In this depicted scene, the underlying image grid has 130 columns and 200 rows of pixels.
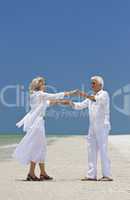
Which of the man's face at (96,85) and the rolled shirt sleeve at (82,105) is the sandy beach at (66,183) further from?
the man's face at (96,85)

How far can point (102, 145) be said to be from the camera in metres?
9.42

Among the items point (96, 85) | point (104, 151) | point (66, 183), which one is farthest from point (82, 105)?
point (66, 183)

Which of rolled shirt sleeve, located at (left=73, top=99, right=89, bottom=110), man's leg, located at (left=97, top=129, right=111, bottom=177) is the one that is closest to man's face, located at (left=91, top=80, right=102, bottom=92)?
rolled shirt sleeve, located at (left=73, top=99, right=89, bottom=110)

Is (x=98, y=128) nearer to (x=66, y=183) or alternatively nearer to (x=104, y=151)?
(x=104, y=151)

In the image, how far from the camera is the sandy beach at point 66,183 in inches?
306

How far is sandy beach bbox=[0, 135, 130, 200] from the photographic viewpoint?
7.77 m

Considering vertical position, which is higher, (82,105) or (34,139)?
(82,105)

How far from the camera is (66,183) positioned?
29.3ft

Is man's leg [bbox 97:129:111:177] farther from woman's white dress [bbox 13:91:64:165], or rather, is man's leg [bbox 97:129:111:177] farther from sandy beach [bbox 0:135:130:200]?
woman's white dress [bbox 13:91:64:165]

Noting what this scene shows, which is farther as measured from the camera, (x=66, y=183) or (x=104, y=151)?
(x=104, y=151)

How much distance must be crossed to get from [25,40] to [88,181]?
42.3 ft

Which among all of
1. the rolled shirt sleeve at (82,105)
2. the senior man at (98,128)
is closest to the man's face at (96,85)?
the senior man at (98,128)

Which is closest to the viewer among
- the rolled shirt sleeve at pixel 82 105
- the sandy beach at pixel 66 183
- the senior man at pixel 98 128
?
A: the sandy beach at pixel 66 183

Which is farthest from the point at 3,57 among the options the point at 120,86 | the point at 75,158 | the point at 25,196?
the point at 25,196
